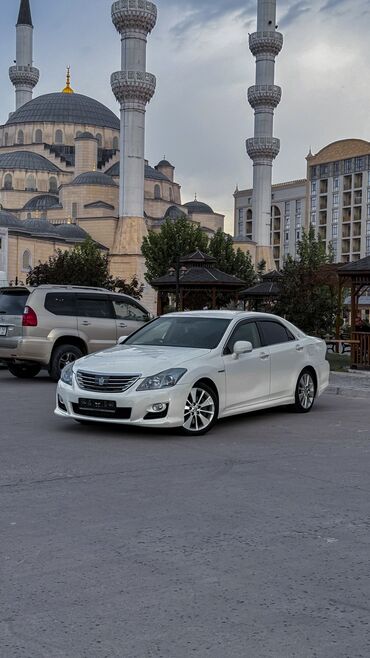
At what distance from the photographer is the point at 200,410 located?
913 centimetres

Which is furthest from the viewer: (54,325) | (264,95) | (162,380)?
(264,95)

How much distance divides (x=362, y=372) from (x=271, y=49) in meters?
62.3

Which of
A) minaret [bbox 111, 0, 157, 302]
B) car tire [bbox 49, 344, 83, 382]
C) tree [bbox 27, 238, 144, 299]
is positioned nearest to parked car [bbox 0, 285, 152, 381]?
car tire [bbox 49, 344, 83, 382]

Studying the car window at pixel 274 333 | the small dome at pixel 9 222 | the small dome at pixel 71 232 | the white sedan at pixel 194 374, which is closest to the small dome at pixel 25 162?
the small dome at pixel 71 232

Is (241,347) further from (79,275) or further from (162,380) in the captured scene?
(79,275)

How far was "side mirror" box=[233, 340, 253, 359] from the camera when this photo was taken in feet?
31.6

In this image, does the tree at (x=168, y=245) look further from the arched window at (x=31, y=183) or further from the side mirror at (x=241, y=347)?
the side mirror at (x=241, y=347)

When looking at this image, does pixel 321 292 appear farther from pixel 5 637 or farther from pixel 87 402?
pixel 5 637

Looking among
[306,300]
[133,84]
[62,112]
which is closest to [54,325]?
[306,300]

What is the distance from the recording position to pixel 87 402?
8.95m

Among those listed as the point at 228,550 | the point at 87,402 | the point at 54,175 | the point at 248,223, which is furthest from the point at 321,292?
the point at 248,223

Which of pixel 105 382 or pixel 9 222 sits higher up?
pixel 9 222

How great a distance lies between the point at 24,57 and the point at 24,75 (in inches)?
166

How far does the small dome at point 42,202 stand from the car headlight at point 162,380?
246 feet
